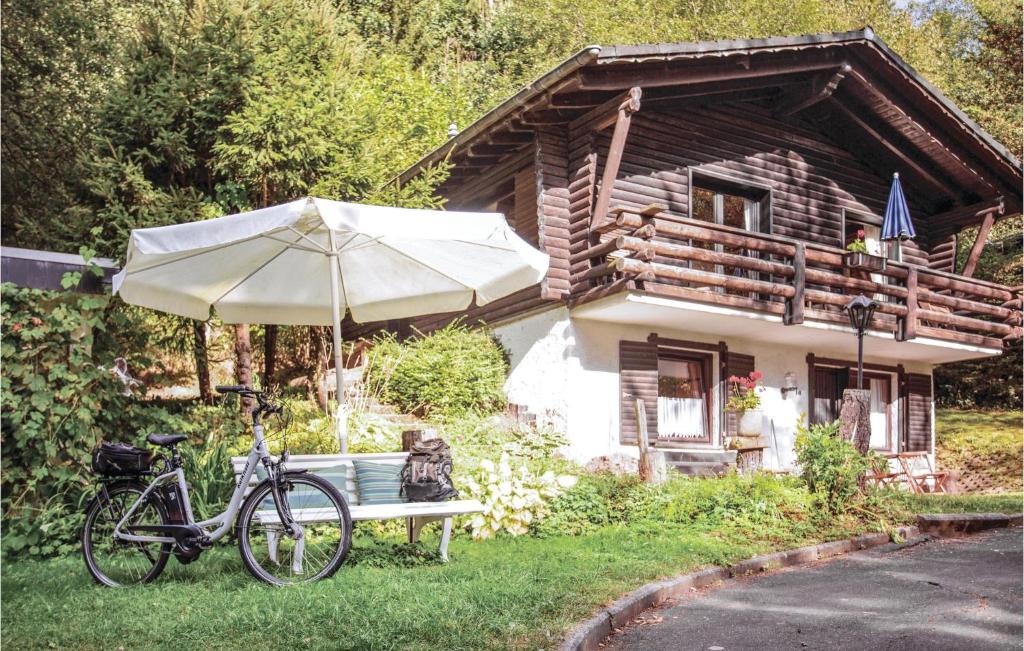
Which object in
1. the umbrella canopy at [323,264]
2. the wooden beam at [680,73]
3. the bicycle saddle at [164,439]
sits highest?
the wooden beam at [680,73]

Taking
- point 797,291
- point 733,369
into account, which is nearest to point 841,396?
point 733,369

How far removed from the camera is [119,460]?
5637 millimetres

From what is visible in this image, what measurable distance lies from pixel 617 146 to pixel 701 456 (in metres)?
4.60

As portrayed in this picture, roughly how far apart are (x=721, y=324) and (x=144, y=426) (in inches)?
325

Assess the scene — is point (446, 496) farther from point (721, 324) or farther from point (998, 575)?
point (721, 324)

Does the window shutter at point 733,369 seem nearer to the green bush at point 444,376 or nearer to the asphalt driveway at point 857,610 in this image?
the green bush at point 444,376

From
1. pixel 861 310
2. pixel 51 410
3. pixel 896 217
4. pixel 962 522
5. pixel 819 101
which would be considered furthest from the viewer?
pixel 819 101

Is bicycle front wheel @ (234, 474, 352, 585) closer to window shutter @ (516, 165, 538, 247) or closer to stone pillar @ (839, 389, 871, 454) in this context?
stone pillar @ (839, 389, 871, 454)

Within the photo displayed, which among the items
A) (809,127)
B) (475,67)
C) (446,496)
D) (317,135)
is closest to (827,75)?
(809,127)

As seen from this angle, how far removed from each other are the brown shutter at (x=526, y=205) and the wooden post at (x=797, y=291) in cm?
380

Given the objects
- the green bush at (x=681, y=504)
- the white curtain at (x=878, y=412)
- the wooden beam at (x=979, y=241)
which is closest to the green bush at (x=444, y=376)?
the green bush at (x=681, y=504)

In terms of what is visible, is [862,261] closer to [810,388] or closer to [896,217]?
[896,217]

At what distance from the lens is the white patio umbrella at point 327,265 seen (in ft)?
19.8

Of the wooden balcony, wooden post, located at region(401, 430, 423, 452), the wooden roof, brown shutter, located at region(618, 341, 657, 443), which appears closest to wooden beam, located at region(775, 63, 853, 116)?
the wooden roof
